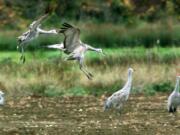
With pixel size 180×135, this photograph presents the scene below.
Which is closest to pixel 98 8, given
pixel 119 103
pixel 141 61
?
pixel 141 61

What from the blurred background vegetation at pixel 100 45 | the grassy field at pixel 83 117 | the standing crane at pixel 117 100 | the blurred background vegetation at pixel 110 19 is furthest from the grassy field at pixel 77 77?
the blurred background vegetation at pixel 110 19

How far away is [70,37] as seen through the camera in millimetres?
16469

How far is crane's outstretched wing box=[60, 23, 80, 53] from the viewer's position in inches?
627

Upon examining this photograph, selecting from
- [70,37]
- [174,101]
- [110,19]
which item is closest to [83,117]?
[70,37]

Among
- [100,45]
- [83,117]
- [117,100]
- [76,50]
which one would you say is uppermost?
Result: [76,50]

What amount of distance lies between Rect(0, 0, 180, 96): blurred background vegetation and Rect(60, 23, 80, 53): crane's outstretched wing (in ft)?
11.4

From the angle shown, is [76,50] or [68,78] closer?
[76,50]

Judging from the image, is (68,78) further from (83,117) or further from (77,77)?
(83,117)

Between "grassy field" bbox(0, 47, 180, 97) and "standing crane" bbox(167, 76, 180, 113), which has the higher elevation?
"standing crane" bbox(167, 76, 180, 113)

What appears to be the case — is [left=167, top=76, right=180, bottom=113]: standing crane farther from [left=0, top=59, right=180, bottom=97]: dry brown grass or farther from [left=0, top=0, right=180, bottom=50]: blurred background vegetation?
[left=0, top=0, right=180, bottom=50]: blurred background vegetation

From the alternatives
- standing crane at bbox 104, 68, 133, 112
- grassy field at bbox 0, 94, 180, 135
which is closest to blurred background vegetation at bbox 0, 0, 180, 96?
grassy field at bbox 0, 94, 180, 135

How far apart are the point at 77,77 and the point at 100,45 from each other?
10.6 metres

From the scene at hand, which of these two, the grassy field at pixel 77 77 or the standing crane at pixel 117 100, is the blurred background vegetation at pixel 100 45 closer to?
the grassy field at pixel 77 77

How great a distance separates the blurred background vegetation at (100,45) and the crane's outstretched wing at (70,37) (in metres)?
3.47
